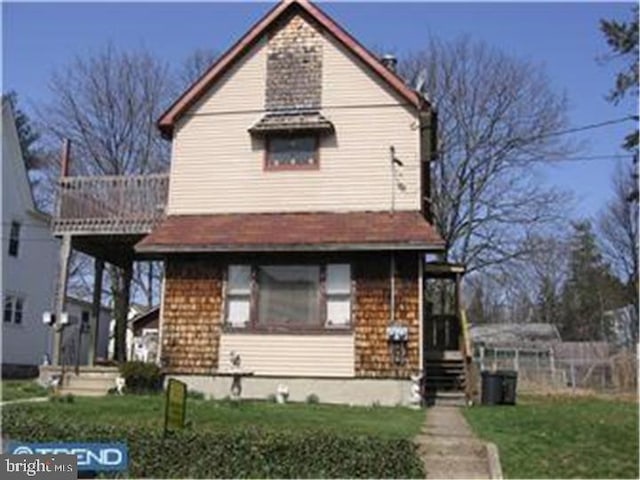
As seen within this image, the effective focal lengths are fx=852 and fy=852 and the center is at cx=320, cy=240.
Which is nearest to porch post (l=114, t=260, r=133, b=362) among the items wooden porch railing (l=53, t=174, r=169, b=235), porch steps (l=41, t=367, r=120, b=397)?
wooden porch railing (l=53, t=174, r=169, b=235)

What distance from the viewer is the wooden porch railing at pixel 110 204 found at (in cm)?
2183

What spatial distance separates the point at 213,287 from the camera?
19.8 meters

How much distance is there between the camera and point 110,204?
22234 mm

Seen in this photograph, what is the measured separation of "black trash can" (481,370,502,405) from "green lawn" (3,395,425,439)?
3.21m

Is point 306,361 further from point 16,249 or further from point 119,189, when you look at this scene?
point 16,249

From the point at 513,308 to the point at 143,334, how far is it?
36891 millimetres

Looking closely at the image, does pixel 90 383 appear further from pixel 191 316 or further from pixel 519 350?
pixel 519 350

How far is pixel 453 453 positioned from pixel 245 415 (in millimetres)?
4067

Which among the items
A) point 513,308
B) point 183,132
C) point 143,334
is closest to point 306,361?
point 183,132

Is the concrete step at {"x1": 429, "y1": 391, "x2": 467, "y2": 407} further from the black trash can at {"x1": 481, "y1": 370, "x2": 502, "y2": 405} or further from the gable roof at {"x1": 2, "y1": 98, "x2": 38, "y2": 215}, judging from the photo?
the gable roof at {"x1": 2, "y1": 98, "x2": 38, "y2": 215}

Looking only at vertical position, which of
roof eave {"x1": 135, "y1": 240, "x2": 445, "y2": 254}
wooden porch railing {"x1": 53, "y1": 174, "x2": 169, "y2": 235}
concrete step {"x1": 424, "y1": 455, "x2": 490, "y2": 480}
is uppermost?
wooden porch railing {"x1": 53, "y1": 174, "x2": 169, "y2": 235}

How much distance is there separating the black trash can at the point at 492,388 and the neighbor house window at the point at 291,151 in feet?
21.3

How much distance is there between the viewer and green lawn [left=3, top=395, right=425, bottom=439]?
13.2m

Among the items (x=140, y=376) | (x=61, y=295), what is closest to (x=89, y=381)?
(x=140, y=376)
